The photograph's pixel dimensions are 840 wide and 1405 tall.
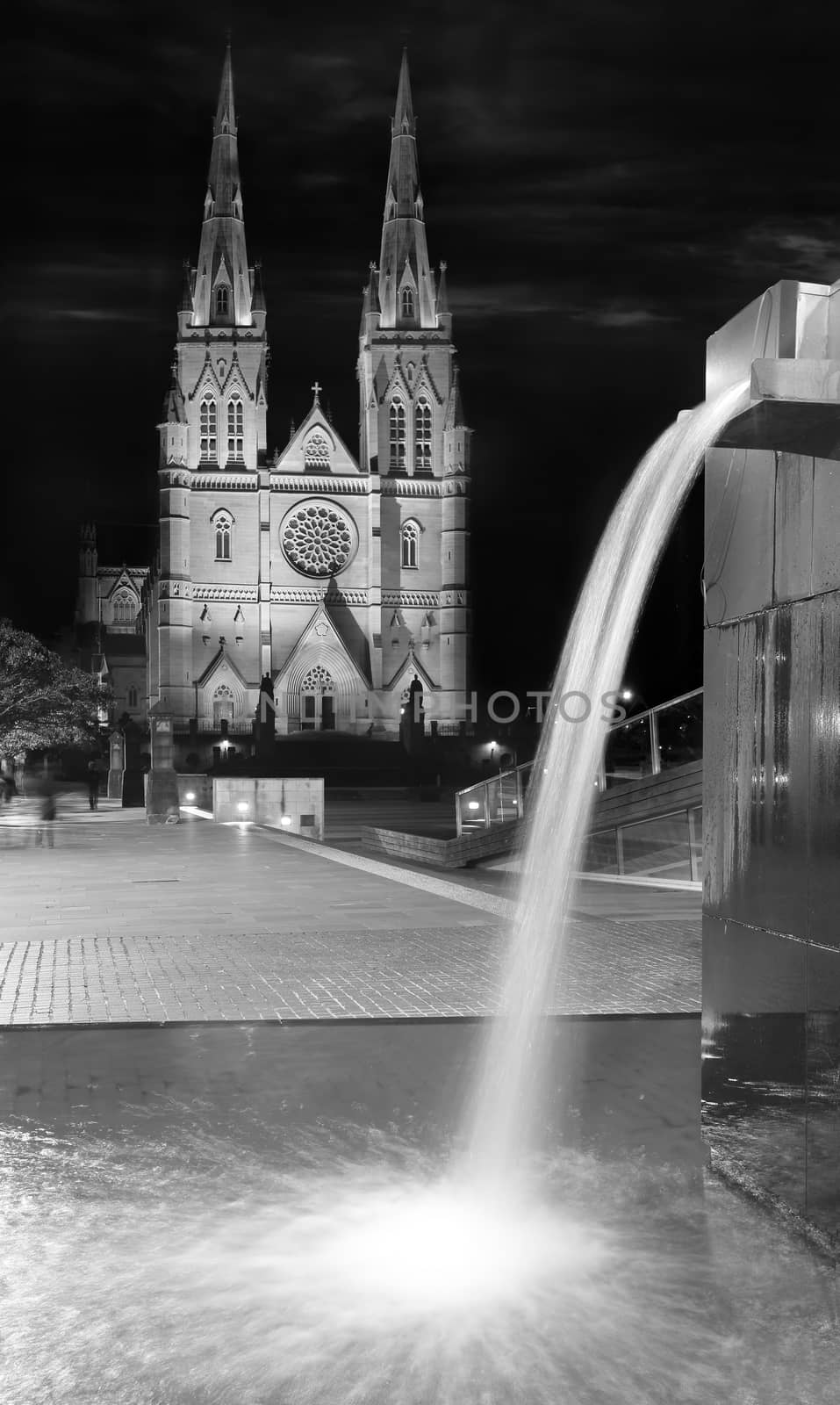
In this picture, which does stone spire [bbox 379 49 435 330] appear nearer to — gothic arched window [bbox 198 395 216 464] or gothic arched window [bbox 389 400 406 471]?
gothic arched window [bbox 389 400 406 471]

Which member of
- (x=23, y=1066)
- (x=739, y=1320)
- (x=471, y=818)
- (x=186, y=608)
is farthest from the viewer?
(x=186, y=608)

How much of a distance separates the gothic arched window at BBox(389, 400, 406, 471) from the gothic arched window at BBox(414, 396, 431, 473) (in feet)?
2.60

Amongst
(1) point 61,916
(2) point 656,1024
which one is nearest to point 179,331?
(1) point 61,916

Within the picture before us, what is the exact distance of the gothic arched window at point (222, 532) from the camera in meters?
82.2

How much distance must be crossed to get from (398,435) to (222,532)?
12893 millimetres

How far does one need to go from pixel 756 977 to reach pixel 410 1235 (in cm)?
146

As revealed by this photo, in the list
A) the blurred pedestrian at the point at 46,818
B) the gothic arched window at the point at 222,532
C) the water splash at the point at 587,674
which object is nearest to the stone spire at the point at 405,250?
the gothic arched window at the point at 222,532

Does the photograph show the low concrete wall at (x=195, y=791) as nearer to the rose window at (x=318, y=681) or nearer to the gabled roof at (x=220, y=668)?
the gabled roof at (x=220, y=668)

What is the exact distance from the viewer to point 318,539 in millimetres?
83438

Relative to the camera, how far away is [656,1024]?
24.2ft

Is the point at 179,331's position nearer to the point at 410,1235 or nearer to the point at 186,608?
the point at 186,608

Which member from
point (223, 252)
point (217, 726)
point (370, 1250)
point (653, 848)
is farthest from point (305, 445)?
point (370, 1250)

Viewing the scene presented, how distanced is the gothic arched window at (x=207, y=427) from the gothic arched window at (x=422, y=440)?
1271cm

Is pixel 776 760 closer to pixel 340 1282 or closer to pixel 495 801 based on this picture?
pixel 340 1282
